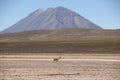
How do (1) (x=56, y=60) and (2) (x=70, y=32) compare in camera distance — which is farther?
(2) (x=70, y=32)

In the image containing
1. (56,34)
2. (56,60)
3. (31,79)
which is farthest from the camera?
(56,34)

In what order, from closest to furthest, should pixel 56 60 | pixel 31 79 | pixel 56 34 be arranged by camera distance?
pixel 31 79 < pixel 56 60 < pixel 56 34

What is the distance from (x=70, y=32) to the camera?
15125 centimetres

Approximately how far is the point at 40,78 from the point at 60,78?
1.02 m

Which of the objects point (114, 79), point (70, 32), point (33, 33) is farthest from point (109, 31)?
point (114, 79)

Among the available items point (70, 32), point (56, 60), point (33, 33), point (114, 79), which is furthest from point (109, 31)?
point (114, 79)

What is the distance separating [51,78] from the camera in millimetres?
20484

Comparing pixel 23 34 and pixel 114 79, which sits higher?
Result: pixel 23 34

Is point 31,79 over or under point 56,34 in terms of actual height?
under

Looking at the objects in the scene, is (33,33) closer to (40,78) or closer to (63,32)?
(63,32)

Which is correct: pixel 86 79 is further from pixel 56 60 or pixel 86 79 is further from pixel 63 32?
pixel 63 32

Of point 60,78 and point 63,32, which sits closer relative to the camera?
point 60,78

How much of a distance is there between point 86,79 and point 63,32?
432 ft

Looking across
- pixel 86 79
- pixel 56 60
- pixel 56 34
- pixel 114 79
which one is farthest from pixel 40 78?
pixel 56 34
